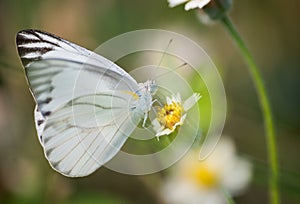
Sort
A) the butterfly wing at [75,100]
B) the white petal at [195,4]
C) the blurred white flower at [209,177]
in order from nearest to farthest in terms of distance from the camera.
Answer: the butterfly wing at [75,100], the white petal at [195,4], the blurred white flower at [209,177]

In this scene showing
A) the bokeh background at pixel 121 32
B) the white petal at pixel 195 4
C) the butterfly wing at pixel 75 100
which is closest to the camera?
the butterfly wing at pixel 75 100

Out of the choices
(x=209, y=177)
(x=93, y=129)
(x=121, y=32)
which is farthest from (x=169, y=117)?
(x=121, y=32)

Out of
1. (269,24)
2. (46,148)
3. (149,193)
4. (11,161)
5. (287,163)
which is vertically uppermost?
(269,24)

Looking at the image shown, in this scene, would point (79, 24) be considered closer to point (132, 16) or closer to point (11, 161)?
point (132, 16)

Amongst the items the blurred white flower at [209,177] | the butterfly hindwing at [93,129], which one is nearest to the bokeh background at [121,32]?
the blurred white flower at [209,177]

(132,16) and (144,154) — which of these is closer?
(144,154)

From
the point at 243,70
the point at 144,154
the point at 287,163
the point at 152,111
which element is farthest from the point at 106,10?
the point at 152,111

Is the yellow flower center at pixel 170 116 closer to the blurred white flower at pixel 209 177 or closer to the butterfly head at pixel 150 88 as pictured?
the butterfly head at pixel 150 88
